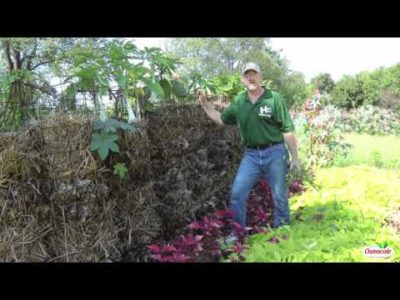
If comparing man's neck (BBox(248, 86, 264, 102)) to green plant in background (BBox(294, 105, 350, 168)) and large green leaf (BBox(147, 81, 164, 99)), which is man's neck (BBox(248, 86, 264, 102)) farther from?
green plant in background (BBox(294, 105, 350, 168))

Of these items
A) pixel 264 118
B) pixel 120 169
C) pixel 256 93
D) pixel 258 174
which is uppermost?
pixel 256 93

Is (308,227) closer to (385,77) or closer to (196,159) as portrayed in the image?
(196,159)

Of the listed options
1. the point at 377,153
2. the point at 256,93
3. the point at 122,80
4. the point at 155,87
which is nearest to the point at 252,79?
the point at 256,93

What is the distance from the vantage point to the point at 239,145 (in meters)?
4.55

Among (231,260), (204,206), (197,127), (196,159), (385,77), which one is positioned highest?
(385,77)

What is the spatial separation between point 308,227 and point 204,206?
795 mm

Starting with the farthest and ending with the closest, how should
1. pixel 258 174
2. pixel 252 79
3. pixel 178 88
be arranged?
pixel 178 88 → pixel 258 174 → pixel 252 79

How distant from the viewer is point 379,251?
10.8 feet

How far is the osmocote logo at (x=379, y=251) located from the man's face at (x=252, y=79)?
1.35 m

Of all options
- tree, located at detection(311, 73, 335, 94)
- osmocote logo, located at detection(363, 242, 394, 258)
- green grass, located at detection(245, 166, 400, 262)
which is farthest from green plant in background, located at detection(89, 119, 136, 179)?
tree, located at detection(311, 73, 335, 94)

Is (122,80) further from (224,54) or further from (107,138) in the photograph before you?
(224,54)

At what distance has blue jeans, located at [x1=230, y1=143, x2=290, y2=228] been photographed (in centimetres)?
375

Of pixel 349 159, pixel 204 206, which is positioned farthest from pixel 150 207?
pixel 349 159

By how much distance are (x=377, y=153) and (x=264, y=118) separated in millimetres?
1614
